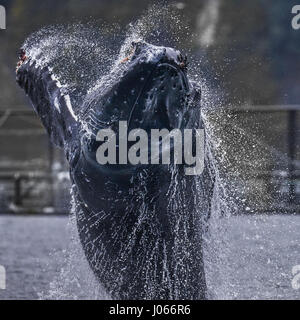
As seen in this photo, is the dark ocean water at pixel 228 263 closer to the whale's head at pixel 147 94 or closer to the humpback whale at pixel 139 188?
the humpback whale at pixel 139 188

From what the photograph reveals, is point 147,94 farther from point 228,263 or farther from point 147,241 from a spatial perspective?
point 228,263

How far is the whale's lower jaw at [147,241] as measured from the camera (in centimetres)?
416

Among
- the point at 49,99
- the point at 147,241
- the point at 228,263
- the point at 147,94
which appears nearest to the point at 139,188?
the point at 147,241

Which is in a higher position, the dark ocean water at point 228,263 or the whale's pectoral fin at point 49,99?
the whale's pectoral fin at point 49,99

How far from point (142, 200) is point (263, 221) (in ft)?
20.5

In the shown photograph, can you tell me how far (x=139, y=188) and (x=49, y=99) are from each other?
1140 millimetres

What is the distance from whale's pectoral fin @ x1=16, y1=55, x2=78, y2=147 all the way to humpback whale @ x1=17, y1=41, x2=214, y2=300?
10 millimetres

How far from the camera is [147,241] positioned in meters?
4.30

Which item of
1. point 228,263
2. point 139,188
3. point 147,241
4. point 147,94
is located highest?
point 147,94

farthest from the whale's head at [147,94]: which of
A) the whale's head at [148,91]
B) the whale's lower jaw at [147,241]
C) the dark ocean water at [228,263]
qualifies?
the dark ocean water at [228,263]

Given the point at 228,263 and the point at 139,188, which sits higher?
the point at 139,188

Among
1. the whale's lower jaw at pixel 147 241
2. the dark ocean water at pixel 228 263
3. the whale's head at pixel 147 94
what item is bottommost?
the dark ocean water at pixel 228 263

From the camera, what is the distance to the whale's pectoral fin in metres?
4.57
